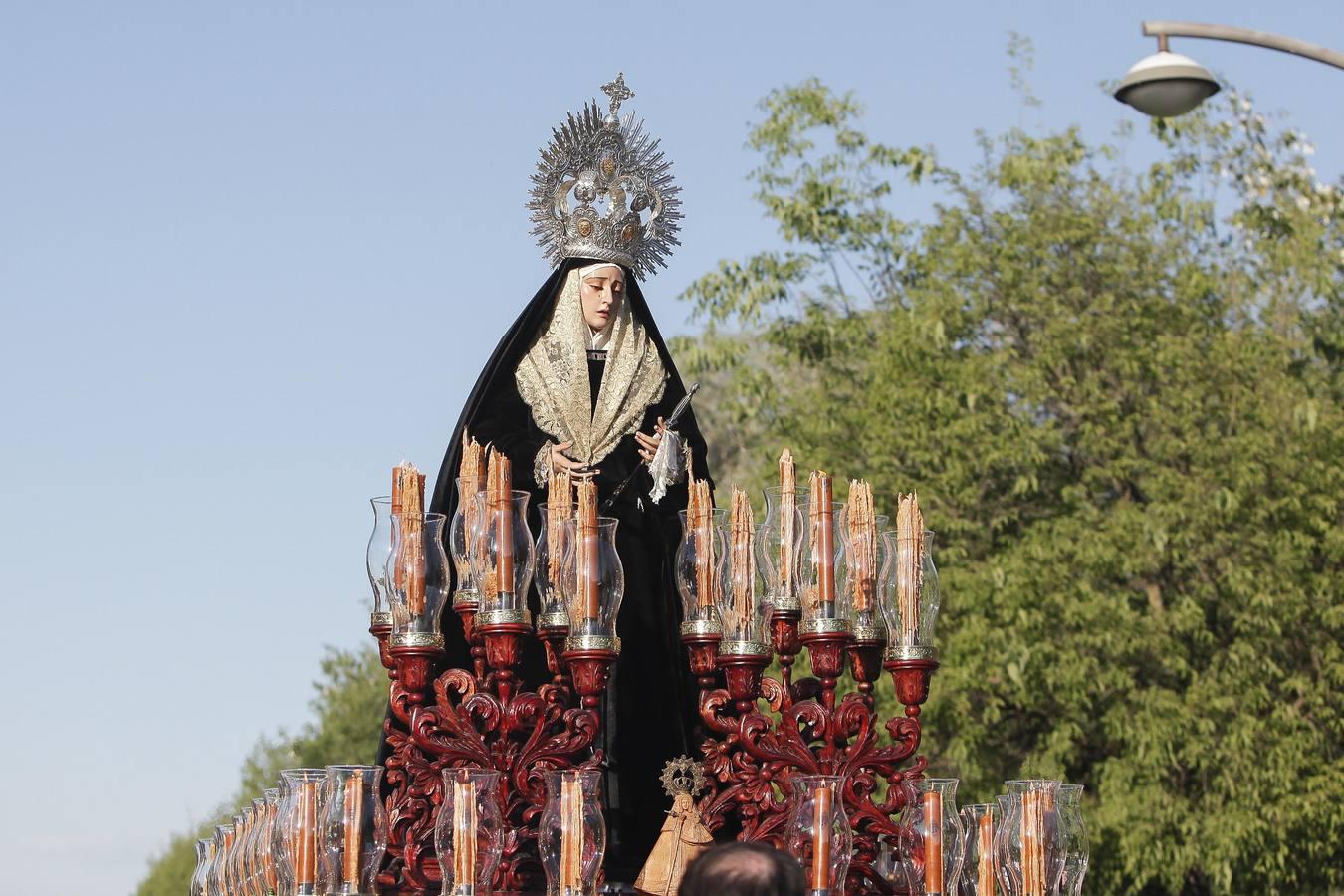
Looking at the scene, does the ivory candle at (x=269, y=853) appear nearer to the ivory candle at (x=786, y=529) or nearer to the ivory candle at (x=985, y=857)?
the ivory candle at (x=786, y=529)

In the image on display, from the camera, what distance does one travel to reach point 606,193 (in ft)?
30.6

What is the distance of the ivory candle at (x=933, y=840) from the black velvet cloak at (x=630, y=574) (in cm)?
179

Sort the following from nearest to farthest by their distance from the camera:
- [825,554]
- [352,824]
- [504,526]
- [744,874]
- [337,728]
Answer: [744,874], [352,824], [504,526], [825,554], [337,728]

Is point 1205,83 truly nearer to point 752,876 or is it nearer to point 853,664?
point 853,664

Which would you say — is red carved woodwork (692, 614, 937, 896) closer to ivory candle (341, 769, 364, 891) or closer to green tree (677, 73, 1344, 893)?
ivory candle (341, 769, 364, 891)

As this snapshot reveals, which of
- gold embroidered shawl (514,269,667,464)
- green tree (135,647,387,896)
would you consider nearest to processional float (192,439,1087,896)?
gold embroidered shawl (514,269,667,464)

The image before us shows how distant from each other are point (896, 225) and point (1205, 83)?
14.3 meters

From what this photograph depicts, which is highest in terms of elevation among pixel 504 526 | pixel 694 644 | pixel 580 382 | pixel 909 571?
pixel 580 382

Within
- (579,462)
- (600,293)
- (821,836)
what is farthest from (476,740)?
(600,293)

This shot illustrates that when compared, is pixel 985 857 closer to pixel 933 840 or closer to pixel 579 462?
pixel 933 840

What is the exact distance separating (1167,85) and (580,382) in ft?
8.94

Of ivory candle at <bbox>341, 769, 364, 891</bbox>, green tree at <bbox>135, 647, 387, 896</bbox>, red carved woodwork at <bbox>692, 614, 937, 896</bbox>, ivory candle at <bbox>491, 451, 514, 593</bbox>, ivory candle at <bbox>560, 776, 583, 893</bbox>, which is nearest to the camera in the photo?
ivory candle at <bbox>560, 776, 583, 893</bbox>

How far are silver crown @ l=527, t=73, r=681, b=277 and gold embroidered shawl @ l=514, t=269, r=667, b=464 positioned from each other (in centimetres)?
18

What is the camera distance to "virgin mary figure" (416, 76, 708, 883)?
8969mm
